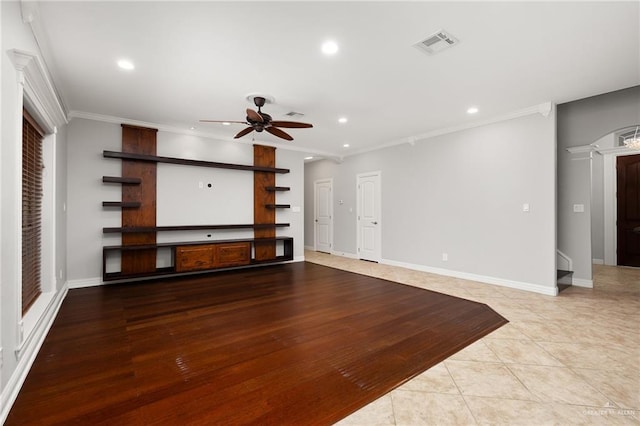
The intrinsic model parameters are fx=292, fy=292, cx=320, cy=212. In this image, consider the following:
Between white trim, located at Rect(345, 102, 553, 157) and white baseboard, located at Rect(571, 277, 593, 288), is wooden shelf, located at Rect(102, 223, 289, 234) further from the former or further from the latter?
white baseboard, located at Rect(571, 277, 593, 288)

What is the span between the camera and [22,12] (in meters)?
2.11

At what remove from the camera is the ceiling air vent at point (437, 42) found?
257 centimetres

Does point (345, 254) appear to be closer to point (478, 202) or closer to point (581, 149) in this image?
point (478, 202)

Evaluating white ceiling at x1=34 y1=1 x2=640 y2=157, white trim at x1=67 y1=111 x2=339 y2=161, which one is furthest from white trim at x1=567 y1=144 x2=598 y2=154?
white trim at x1=67 y1=111 x2=339 y2=161

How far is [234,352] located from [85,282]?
11.9 ft

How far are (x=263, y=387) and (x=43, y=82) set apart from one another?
311 cm

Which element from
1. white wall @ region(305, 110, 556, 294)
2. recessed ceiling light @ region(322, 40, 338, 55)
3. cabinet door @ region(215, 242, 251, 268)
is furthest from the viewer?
cabinet door @ region(215, 242, 251, 268)

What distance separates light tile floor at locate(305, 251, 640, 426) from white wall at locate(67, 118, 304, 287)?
15.7 ft

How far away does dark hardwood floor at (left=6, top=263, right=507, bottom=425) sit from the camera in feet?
5.77

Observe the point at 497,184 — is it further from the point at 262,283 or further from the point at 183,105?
the point at 183,105

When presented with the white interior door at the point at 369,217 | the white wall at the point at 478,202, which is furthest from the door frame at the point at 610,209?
the white interior door at the point at 369,217

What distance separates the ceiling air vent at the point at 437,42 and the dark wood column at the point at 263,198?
168 inches

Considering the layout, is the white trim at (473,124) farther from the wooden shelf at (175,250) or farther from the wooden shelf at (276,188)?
the wooden shelf at (175,250)

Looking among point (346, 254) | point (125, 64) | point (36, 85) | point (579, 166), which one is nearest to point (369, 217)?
point (346, 254)
